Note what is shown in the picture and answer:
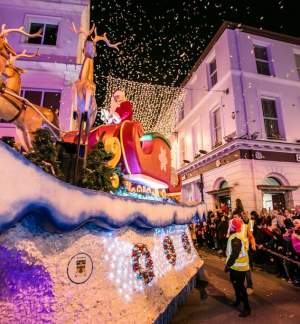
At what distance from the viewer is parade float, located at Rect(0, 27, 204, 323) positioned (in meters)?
1.93

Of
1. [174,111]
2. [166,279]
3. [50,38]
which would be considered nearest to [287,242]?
[166,279]

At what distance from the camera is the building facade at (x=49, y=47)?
1070 cm

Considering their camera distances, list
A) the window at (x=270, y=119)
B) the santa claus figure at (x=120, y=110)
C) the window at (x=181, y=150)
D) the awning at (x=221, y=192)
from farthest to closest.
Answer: the window at (x=181, y=150)
the window at (x=270, y=119)
the awning at (x=221, y=192)
the santa claus figure at (x=120, y=110)

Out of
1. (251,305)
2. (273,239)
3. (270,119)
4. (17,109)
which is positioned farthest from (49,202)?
(270,119)

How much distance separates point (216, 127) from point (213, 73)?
419cm

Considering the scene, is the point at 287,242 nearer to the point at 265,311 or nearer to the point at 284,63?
the point at 265,311

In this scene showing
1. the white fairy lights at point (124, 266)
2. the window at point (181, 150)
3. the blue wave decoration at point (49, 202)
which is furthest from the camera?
the window at point (181, 150)

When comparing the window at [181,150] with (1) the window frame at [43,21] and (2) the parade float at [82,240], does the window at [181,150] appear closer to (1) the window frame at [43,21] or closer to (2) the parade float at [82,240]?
(1) the window frame at [43,21]

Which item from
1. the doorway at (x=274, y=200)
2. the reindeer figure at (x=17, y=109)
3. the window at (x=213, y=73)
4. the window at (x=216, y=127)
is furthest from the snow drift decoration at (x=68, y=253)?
the window at (x=213, y=73)

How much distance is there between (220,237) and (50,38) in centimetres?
1236

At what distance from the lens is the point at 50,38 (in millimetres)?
11477

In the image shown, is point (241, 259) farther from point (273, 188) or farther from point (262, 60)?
point (262, 60)

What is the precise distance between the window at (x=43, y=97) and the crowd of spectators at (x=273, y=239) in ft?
26.7

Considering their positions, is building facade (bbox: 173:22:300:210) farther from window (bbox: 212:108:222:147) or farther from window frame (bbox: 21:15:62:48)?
window frame (bbox: 21:15:62:48)
